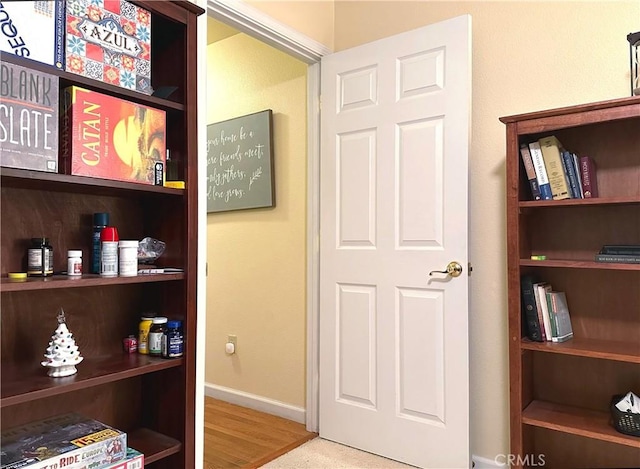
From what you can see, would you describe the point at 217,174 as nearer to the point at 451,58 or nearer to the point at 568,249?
the point at 451,58

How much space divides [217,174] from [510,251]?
6.93ft

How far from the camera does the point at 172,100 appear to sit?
1.79 meters

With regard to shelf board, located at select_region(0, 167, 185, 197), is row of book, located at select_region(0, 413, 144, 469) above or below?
below

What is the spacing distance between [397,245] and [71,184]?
4.78ft

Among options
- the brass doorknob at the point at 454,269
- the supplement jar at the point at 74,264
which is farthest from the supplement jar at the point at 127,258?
the brass doorknob at the point at 454,269

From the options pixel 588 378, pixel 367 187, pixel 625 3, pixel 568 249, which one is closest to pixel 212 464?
pixel 367 187

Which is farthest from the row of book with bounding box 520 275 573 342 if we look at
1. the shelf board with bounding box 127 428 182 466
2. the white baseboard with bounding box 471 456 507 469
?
the shelf board with bounding box 127 428 182 466

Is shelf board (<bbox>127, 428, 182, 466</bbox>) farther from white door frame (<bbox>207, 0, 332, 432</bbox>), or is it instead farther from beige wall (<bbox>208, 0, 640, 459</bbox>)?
beige wall (<bbox>208, 0, 640, 459</bbox>)

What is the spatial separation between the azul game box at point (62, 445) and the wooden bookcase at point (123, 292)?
5 cm

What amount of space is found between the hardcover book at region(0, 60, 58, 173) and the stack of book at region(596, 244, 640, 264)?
6.17ft

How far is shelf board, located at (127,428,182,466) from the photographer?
1640 mm

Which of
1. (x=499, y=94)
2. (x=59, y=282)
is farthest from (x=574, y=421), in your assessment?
(x=59, y=282)

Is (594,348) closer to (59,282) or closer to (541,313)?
(541,313)

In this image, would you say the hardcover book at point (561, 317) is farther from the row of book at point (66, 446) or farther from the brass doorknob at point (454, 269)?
the row of book at point (66, 446)
